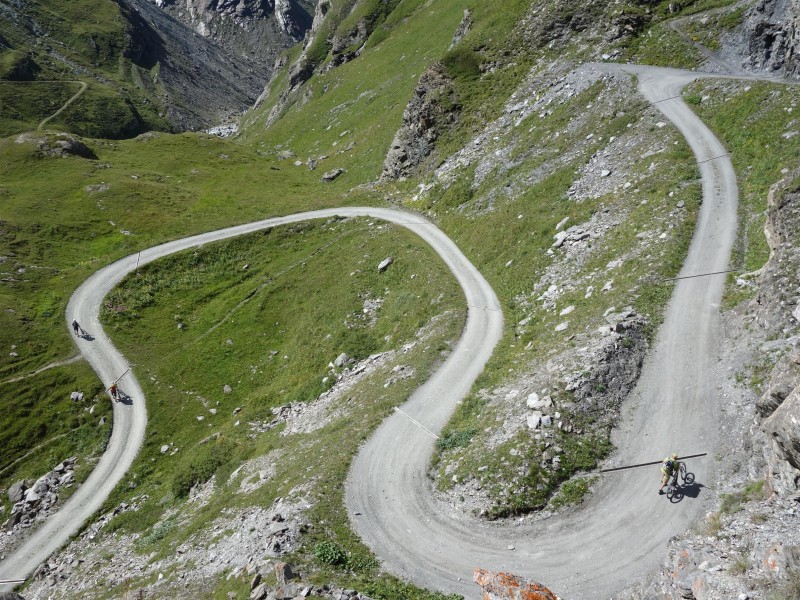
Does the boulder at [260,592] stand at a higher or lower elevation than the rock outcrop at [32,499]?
higher

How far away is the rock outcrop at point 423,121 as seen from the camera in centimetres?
6694

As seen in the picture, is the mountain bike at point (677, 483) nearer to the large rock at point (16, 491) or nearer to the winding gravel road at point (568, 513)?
the winding gravel road at point (568, 513)

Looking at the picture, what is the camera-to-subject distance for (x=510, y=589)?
14.5 metres

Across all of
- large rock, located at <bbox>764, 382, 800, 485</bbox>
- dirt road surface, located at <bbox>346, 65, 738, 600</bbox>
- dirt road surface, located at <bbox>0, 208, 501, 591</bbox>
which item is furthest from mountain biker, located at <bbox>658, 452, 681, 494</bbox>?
dirt road surface, located at <bbox>0, 208, 501, 591</bbox>

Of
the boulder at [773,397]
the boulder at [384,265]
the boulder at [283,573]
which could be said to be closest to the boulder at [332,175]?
the boulder at [384,265]

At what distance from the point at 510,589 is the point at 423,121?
2518 inches

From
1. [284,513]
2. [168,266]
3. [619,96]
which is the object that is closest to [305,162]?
[168,266]

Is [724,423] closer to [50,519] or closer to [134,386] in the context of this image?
[50,519]

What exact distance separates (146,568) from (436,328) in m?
22.7

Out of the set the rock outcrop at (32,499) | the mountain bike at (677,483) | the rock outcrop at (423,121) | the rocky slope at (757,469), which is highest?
the rock outcrop at (423,121)

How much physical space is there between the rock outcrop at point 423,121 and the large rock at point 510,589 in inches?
2406

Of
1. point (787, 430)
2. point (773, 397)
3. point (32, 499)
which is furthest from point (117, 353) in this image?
point (787, 430)

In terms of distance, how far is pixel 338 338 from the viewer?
41.8 meters

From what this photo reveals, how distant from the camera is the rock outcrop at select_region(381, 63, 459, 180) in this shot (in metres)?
66.9
